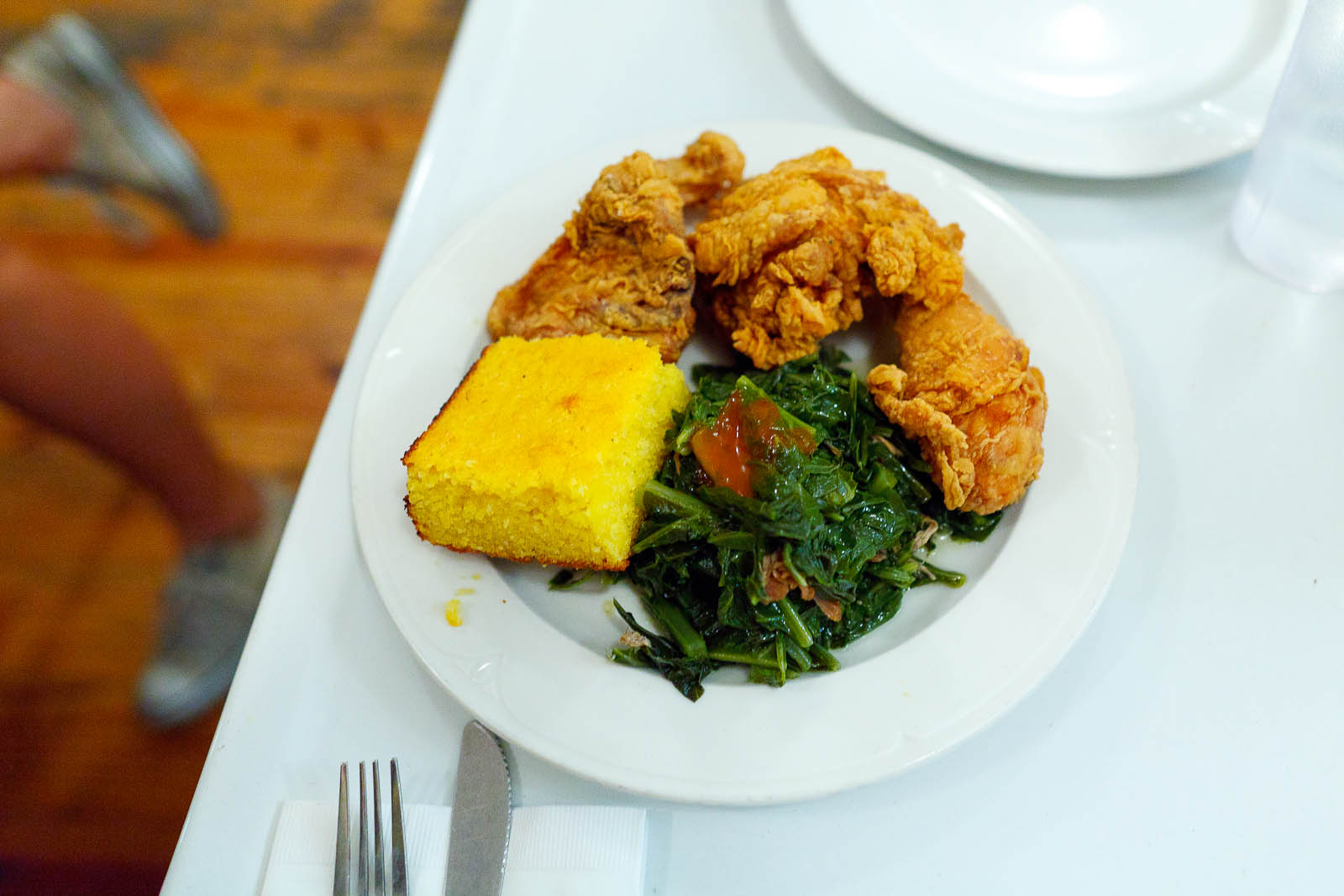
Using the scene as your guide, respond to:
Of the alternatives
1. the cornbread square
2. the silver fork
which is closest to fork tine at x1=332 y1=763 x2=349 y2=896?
the silver fork

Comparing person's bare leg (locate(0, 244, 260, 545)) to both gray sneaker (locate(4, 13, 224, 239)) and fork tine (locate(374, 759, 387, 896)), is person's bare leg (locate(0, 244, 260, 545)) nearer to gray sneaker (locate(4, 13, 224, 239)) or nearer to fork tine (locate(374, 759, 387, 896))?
gray sneaker (locate(4, 13, 224, 239))

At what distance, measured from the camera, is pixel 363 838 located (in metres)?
1.63

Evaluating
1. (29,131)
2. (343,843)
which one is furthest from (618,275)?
(29,131)

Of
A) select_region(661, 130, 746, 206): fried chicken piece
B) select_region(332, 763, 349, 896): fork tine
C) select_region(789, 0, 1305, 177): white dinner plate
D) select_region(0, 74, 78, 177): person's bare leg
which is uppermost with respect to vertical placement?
select_region(789, 0, 1305, 177): white dinner plate

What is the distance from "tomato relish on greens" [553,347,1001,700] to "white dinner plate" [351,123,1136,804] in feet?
0.18

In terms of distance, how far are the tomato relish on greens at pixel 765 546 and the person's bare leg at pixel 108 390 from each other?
2.06 meters

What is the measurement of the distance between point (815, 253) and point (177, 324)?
3431 mm

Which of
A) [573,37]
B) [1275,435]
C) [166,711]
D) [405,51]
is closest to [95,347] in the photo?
[166,711]

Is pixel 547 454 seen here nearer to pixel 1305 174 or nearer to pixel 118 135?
pixel 1305 174

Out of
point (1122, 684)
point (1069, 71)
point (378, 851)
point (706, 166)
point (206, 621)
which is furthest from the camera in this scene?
point (206, 621)

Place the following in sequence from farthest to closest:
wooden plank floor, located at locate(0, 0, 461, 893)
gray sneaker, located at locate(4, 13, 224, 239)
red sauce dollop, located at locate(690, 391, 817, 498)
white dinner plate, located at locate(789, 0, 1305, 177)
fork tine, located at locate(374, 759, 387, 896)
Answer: gray sneaker, located at locate(4, 13, 224, 239)
wooden plank floor, located at locate(0, 0, 461, 893)
white dinner plate, located at locate(789, 0, 1305, 177)
red sauce dollop, located at locate(690, 391, 817, 498)
fork tine, located at locate(374, 759, 387, 896)

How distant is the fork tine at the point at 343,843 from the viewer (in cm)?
158

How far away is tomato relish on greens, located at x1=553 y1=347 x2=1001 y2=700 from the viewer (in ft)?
5.82

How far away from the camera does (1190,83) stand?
2551 mm
